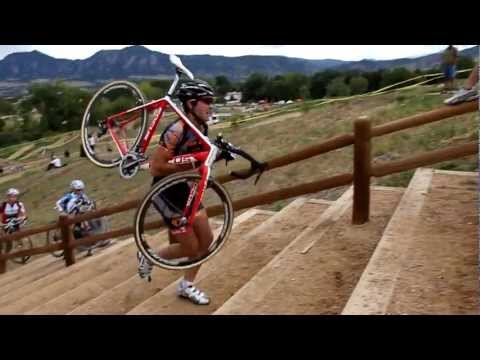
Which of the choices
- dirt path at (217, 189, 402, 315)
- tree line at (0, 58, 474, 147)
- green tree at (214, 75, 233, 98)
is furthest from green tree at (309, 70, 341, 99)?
dirt path at (217, 189, 402, 315)

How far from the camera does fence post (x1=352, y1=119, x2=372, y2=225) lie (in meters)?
3.77

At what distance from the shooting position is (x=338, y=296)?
9.80ft

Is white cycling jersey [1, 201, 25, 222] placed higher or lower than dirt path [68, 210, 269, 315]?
lower

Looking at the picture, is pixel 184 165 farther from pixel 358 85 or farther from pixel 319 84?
pixel 358 85

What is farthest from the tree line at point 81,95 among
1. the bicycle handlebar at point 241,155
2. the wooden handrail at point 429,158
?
the wooden handrail at point 429,158

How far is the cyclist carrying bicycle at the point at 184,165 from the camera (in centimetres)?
255

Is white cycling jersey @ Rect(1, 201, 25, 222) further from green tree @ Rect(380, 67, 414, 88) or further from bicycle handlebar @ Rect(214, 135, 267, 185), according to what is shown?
green tree @ Rect(380, 67, 414, 88)

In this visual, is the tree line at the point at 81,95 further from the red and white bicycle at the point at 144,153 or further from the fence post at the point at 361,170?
the fence post at the point at 361,170

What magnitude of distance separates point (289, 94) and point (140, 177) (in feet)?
4.26

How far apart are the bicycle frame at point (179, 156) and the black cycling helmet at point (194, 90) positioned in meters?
0.09

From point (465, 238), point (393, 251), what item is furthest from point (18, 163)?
point (465, 238)

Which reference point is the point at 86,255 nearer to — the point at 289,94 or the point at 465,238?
the point at 289,94

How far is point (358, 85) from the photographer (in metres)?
4.27

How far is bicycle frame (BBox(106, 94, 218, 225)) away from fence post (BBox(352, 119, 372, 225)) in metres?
1.72
